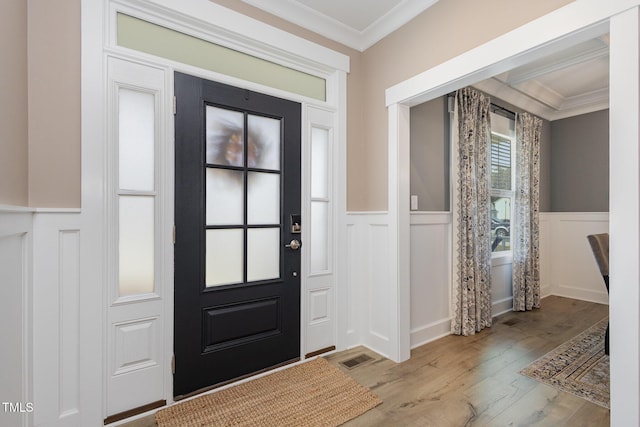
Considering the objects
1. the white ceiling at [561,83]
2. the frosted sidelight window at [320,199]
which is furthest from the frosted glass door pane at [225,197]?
the white ceiling at [561,83]

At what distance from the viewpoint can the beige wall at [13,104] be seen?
1230 mm

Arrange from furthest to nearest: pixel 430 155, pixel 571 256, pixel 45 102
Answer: pixel 571 256 < pixel 430 155 < pixel 45 102

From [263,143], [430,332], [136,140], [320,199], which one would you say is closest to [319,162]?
[320,199]

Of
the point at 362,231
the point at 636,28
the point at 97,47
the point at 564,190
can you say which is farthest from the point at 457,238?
the point at 97,47

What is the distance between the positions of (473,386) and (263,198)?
1952 millimetres

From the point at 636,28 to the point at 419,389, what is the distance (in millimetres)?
2199

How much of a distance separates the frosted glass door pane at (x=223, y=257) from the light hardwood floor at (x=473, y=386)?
0.87 metres

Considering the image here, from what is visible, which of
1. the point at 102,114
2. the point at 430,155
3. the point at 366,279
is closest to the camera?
the point at 102,114

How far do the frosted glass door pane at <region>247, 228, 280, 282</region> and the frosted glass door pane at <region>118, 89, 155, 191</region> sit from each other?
0.75 m

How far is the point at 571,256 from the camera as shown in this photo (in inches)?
172

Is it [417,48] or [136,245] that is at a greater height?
[417,48]

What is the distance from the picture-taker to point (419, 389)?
81.4 inches

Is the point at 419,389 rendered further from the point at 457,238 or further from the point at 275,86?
the point at 275,86

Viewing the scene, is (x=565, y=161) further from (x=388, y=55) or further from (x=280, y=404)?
(x=280, y=404)
